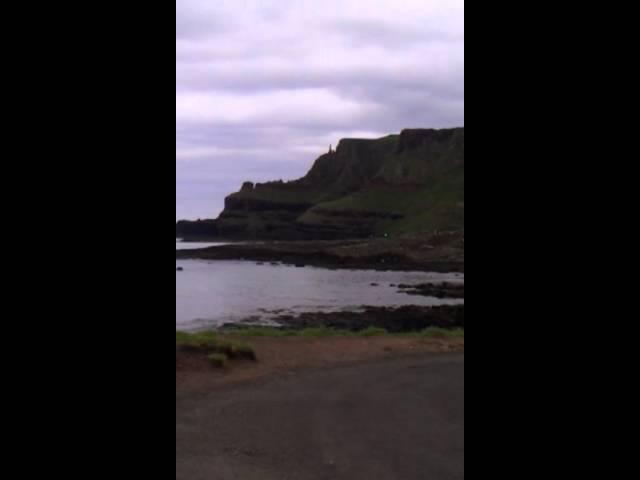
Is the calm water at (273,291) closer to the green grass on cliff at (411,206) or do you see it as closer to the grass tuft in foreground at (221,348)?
the grass tuft in foreground at (221,348)

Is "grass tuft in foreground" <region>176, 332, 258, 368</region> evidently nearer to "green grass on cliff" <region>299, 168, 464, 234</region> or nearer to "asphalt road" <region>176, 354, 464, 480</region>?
"asphalt road" <region>176, 354, 464, 480</region>

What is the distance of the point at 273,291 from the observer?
184ft

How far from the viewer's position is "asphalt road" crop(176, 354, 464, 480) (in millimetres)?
7395

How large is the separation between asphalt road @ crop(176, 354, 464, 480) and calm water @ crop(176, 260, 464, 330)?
18907 mm

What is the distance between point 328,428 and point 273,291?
4686 centimetres

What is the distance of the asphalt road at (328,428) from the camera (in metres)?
7.39

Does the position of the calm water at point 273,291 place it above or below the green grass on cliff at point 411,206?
below

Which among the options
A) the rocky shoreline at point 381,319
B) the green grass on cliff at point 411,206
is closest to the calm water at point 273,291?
the rocky shoreline at point 381,319

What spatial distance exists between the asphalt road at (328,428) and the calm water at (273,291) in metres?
18.9

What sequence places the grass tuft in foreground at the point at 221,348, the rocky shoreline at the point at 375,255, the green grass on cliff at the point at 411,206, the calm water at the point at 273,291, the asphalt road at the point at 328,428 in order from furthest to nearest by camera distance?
the green grass on cliff at the point at 411,206, the rocky shoreline at the point at 375,255, the calm water at the point at 273,291, the grass tuft in foreground at the point at 221,348, the asphalt road at the point at 328,428

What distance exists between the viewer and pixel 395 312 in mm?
35312
